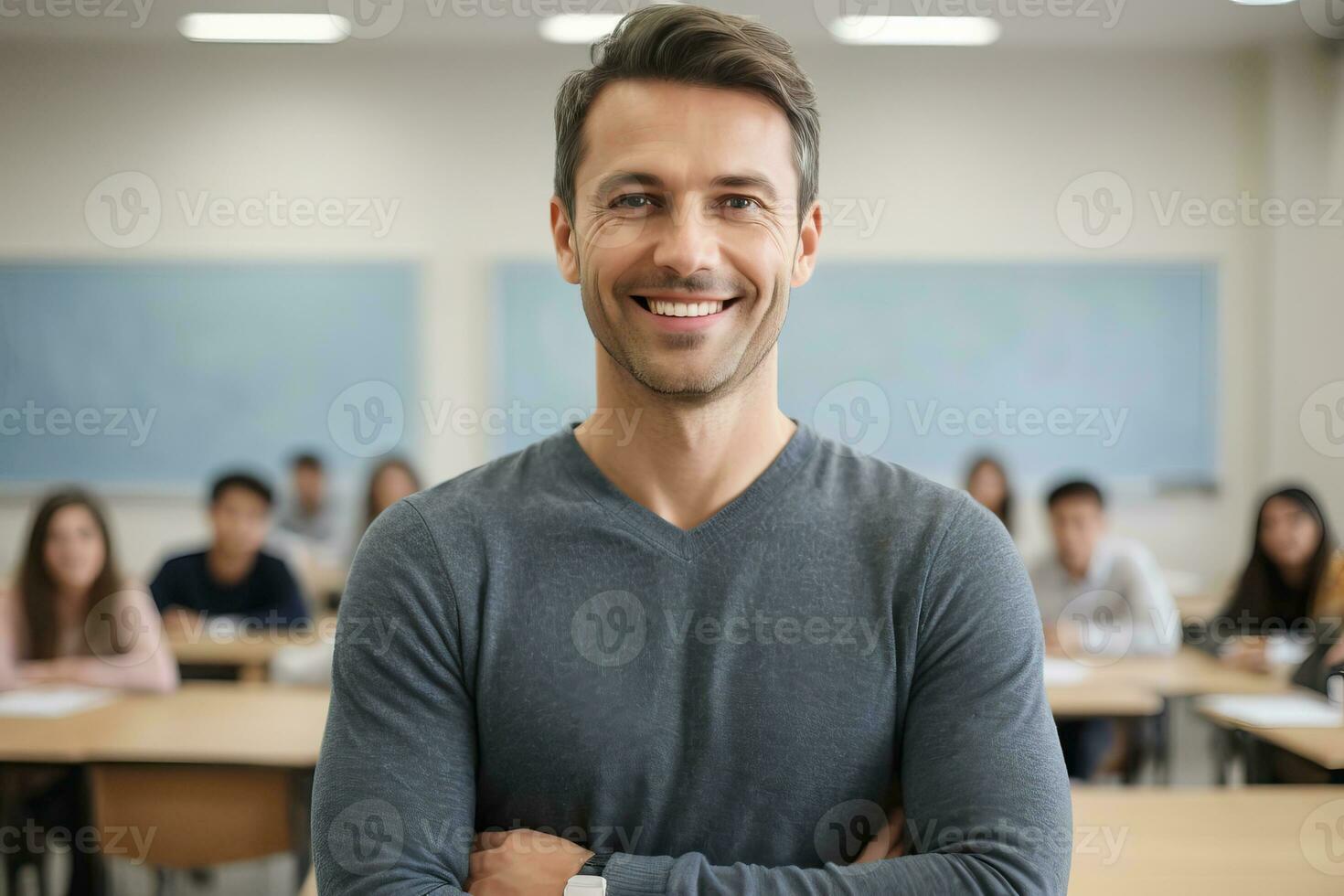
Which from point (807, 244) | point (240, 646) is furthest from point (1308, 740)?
point (240, 646)

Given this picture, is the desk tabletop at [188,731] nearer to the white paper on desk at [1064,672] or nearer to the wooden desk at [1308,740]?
the white paper on desk at [1064,672]

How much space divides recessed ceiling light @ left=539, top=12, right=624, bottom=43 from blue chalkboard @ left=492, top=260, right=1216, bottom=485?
1180 mm

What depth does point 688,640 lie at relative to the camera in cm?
122

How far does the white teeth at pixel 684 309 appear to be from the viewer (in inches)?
47.3

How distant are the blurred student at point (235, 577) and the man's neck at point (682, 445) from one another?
3.46 meters

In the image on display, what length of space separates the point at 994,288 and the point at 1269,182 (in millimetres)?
1535

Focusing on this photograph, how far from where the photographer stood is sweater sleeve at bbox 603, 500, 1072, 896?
3.67 ft

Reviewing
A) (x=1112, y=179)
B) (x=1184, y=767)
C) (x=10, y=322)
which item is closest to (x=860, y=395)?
(x=1112, y=179)

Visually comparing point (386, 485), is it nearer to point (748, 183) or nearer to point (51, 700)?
point (51, 700)

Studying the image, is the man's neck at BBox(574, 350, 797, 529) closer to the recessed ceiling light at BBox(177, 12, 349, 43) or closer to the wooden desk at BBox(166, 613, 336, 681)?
the wooden desk at BBox(166, 613, 336, 681)

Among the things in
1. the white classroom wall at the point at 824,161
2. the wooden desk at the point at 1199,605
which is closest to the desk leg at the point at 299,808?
the white classroom wall at the point at 824,161

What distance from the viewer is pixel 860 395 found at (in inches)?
231

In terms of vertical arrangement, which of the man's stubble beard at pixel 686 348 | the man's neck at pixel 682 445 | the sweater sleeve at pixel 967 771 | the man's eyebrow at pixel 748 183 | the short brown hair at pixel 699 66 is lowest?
the sweater sleeve at pixel 967 771

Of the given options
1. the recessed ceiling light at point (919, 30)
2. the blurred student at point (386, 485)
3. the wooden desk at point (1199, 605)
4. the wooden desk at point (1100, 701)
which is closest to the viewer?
the wooden desk at point (1100, 701)
